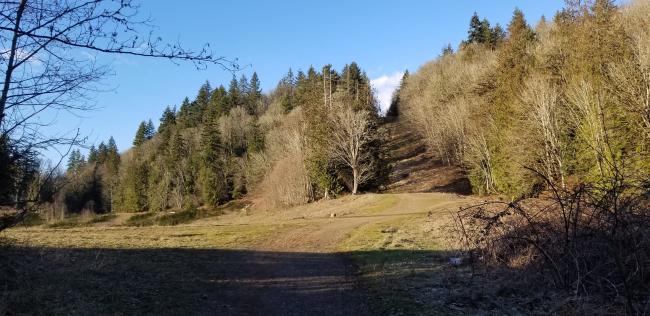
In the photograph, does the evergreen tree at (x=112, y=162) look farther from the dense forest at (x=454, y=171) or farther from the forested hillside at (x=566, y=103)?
the forested hillside at (x=566, y=103)

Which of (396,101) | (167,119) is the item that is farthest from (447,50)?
(167,119)

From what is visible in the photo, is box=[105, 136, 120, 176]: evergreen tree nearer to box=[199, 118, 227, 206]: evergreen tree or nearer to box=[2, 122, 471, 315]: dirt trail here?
box=[199, 118, 227, 206]: evergreen tree

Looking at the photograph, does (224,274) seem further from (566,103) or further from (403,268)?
(566,103)

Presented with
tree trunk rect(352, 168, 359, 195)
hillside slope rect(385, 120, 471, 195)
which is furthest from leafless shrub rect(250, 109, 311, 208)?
hillside slope rect(385, 120, 471, 195)

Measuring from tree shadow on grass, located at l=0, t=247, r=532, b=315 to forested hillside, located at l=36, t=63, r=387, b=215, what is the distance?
82.5ft

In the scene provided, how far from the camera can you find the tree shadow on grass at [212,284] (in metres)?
6.87

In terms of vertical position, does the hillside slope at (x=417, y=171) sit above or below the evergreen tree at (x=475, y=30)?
below

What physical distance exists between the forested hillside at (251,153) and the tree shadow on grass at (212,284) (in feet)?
82.5

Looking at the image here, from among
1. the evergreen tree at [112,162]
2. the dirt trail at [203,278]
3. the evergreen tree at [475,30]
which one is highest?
the evergreen tree at [475,30]

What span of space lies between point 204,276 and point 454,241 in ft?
24.2

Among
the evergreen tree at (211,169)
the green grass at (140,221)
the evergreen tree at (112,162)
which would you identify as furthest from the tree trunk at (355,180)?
the evergreen tree at (112,162)

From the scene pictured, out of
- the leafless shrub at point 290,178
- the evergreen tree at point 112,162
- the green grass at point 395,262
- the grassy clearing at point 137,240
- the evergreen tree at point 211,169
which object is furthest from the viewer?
the evergreen tree at point 112,162

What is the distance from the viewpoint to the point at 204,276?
33.2 ft

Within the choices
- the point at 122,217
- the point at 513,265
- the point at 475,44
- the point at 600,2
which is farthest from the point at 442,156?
the point at 513,265
